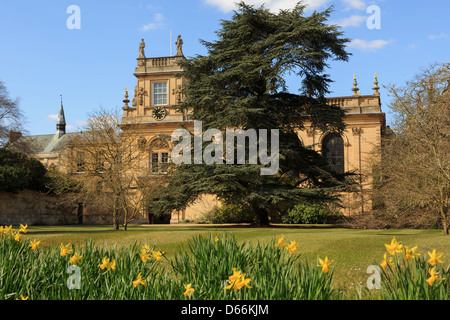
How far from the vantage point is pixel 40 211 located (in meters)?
35.4

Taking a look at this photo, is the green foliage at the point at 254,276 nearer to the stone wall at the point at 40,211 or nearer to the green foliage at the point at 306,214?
the green foliage at the point at 306,214

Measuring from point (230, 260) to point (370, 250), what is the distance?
7.52 metres

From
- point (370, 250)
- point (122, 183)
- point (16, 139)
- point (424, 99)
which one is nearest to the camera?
point (370, 250)

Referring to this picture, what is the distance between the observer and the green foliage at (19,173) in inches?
1219

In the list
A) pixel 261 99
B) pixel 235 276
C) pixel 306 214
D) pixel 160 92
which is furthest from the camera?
pixel 160 92

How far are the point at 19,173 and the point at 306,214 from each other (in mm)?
21721

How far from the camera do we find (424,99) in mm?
17781

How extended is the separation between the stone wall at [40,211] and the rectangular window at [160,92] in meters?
12.2

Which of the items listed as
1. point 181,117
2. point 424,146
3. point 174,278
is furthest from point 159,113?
point 174,278

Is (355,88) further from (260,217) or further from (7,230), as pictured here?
(7,230)

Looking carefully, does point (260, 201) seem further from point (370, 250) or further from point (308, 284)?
point (308, 284)

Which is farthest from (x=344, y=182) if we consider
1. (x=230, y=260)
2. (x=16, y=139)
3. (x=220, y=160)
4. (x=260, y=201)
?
(x=16, y=139)

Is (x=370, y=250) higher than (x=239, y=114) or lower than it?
lower

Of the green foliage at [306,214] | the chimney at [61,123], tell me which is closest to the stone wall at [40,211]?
the green foliage at [306,214]
